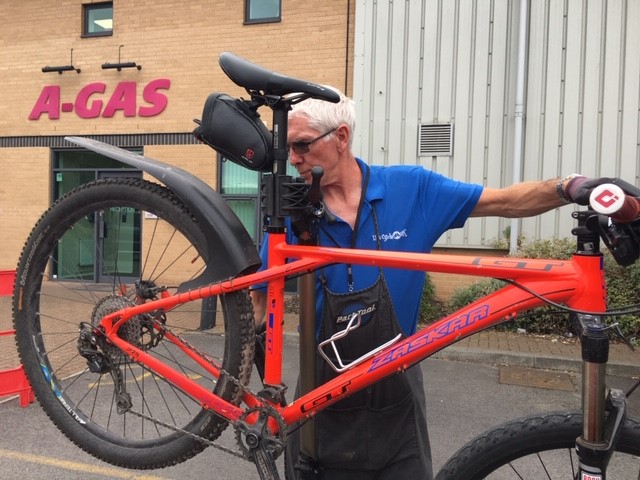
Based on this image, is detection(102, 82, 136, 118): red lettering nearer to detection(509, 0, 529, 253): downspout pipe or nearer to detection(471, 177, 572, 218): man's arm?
detection(509, 0, 529, 253): downspout pipe

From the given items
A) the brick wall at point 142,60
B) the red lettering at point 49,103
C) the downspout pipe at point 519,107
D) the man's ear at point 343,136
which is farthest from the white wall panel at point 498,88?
the man's ear at point 343,136

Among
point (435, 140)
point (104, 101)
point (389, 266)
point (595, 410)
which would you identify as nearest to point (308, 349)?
point (389, 266)

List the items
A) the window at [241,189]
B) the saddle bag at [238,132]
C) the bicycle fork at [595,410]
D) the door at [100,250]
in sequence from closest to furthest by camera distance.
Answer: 1. the bicycle fork at [595,410]
2. the saddle bag at [238,132]
3. the door at [100,250]
4. the window at [241,189]

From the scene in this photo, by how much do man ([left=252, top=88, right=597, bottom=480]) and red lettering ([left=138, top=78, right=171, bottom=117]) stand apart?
29.5 feet

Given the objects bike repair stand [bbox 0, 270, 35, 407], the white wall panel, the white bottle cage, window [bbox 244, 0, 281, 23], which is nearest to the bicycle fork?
the white bottle cage

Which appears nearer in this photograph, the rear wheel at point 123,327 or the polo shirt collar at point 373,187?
the rear wheel at point 123,327

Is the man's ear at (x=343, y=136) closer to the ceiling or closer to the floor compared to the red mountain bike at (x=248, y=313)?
closer to the ceiling

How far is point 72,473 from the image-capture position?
10.9 ft

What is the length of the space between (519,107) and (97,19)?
27.4ft

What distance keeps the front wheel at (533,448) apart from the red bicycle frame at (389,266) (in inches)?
10.8

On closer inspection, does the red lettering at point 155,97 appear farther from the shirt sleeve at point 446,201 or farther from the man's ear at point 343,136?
the shirt sleeve at point 446,201

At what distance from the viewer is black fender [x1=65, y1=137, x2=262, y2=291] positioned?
66.4 inches

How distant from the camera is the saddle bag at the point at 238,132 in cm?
167

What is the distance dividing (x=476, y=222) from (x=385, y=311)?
6.79 m
